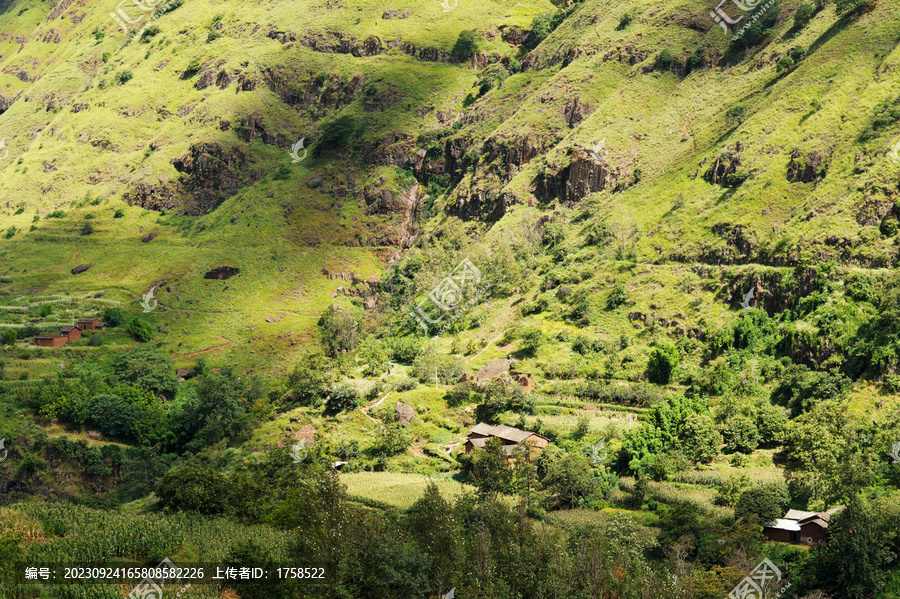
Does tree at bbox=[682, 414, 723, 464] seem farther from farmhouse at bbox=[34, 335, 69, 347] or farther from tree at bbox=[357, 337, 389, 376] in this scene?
farmhouse at bbox=[34, 335, 69, 347]

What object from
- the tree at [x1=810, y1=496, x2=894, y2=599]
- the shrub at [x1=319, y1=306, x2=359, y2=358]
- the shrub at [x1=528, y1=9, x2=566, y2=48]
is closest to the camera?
the tree at [x1=810, y1=496, x2=894, y2=599]

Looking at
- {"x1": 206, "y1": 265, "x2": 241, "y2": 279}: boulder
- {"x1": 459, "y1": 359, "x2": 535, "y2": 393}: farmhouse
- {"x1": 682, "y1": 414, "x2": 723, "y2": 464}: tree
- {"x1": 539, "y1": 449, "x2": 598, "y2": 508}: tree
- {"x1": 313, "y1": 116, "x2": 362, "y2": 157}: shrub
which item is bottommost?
{"x1": 206, "y1": 265, "x2": 241, "y2": 279}: boulder

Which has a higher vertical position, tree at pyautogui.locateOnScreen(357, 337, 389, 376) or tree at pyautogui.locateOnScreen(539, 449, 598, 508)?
tree at pyautogui.locateOnScreen(539, 449, 598, 508)

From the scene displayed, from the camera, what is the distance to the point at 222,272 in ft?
451

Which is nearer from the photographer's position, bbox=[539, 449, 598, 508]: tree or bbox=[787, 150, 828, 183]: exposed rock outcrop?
bbox=[539, 449, 598, 508]: tree

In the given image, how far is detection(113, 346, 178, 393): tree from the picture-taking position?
105 metres

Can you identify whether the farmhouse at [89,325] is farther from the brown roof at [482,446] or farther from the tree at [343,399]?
the brown roof at [482,446]

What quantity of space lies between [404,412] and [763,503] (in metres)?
42.3

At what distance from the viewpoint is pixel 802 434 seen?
6156 centimetres

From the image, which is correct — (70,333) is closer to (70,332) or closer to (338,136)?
(70,332)
